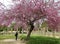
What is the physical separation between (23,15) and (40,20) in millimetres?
2304

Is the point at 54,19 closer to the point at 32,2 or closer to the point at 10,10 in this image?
the point at 32,2

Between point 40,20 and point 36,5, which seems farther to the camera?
point 40,20

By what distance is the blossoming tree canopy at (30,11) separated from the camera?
16.6m

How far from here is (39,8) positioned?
16.4 meters

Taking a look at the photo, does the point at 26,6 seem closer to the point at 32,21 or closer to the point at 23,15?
the point at 23,15

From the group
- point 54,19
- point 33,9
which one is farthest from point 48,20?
point 33,9

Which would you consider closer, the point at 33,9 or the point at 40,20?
the point at 33,9

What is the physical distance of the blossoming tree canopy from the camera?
1661cm

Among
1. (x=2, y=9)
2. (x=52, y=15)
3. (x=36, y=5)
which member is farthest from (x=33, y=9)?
(x=2, y=9)

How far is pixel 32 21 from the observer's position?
18.3 m

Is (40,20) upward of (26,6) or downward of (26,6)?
downward

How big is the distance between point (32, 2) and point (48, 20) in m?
2.16

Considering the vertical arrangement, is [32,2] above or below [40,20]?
above

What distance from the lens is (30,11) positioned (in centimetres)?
1689
